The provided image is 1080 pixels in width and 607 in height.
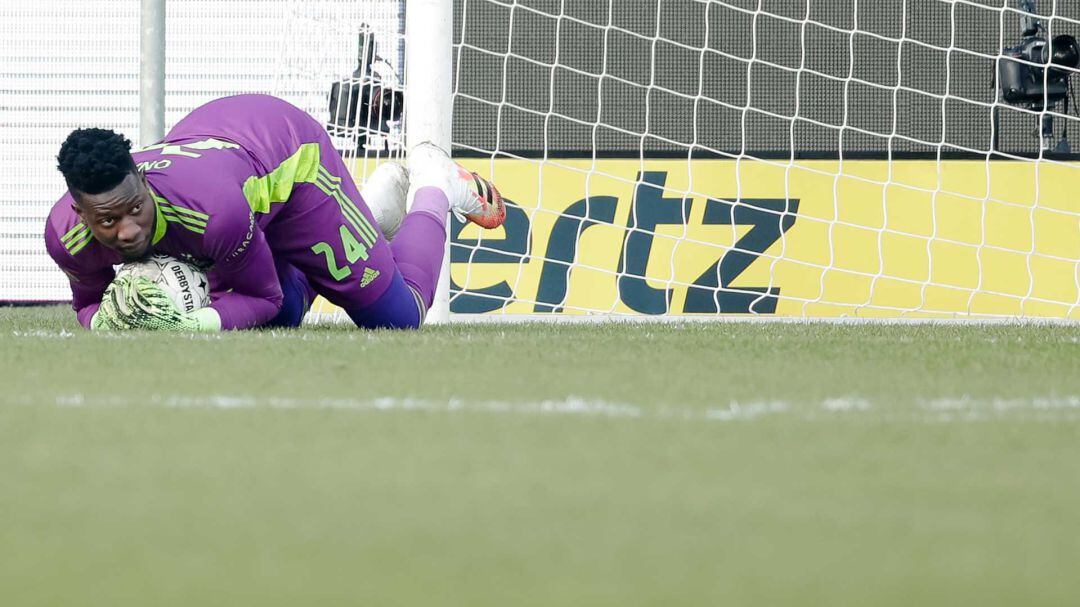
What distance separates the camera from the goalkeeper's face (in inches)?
97.7

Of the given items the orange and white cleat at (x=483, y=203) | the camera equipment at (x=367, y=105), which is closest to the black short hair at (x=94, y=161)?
the orange and white cleat at (x=483, y=203)

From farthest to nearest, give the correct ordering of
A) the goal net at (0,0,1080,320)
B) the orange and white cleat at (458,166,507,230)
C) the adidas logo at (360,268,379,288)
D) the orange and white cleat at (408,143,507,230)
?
the goal net at (0,0,1080,320)
the orange and white cleat at (458,166,507,230)
the orange and white cleat at (408,143,507,230)
the adidas logo at (360,268,379,288)

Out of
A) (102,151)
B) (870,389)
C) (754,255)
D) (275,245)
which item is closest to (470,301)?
(754,255)

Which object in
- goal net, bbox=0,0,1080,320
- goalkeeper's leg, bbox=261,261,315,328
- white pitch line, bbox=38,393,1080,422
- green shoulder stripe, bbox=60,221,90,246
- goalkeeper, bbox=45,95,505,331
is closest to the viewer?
white pitch line, bbox=38,393,1080,422

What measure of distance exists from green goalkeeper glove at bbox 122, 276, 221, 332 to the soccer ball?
1 centimetres

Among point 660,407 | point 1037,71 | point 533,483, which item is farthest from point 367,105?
point 533,483

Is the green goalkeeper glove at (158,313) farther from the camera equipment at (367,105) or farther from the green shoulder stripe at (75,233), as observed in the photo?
the camera equipment at (367,105)

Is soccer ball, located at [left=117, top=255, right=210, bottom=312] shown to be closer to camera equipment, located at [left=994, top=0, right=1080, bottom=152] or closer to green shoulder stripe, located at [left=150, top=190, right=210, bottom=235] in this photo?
green shoulder stripe, located at [left=150, top=190, right=210, bottom=235]

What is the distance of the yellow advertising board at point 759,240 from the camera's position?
504 centimetres

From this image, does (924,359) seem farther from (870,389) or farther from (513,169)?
(513,169)

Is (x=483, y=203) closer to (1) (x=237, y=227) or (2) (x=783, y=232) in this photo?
(1) (x=237, y=227)

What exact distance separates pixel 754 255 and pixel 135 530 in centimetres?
414

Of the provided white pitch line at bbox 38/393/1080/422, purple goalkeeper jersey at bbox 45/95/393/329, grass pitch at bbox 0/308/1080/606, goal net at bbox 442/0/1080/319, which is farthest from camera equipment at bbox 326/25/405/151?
white pitch line at bbox 38/393/1080/422

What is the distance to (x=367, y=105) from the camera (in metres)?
4.78
